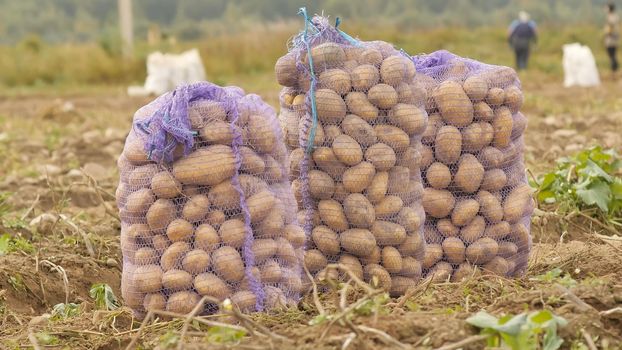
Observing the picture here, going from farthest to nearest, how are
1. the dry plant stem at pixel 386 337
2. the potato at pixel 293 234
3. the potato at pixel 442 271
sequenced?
1. the potato at pixel 442 271
2. the potato at pixel 293 234
3. the dry plant stem at pixel 386 337

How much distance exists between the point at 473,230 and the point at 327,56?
0.96 metres

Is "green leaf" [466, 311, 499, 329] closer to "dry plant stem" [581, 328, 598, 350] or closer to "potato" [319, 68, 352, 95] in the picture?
"dry plant stem" [581, 328, 598, 350]

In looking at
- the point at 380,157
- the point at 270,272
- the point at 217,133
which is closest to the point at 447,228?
the point at 380,157

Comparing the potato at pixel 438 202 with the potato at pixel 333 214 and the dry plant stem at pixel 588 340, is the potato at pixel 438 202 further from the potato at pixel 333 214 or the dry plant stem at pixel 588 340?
the dry plant stem at pixel 588 340

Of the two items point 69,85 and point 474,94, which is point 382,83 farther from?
point 69,85

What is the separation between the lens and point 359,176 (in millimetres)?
4184

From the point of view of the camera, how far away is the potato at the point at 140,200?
3.95m

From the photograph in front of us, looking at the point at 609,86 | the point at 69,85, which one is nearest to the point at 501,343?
the point at 609,86

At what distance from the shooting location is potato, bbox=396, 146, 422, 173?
428cm

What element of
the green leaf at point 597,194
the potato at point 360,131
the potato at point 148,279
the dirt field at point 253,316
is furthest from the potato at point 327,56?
the green leaf at point 597,194

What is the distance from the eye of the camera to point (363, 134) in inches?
166

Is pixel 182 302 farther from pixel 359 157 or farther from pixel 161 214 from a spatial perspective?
pixel 359 157

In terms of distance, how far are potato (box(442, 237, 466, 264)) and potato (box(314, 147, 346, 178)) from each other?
60 centimetres

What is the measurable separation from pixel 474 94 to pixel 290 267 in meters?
1.09
